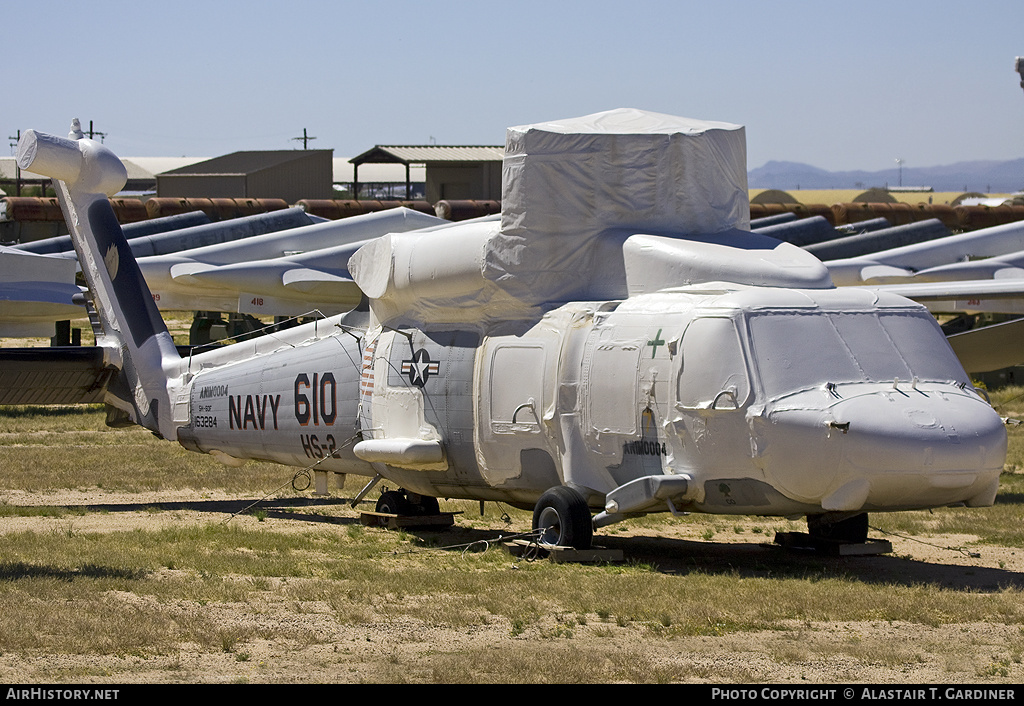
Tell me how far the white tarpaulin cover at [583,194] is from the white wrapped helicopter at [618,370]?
0.02 metres

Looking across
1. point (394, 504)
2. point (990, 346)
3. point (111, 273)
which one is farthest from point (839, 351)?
point (111, 273)

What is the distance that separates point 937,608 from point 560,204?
481 cm

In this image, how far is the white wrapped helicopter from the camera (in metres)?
9.81

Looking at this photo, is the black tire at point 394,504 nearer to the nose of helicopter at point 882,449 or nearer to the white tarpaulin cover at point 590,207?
the white tarpaulin cover at point 590,207

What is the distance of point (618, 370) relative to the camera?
35.4ft

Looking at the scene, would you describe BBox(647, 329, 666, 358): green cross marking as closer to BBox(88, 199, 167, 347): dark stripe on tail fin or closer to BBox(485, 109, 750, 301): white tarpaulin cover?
BBox(485, 109, 750, 301): white tarpaulin cover

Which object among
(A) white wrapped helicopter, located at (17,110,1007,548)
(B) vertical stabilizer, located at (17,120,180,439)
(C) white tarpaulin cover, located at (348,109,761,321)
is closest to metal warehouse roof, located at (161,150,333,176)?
(B) vertical stabilizer, located at (17,120,180,439)

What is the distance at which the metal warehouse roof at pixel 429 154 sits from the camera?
67.5 m

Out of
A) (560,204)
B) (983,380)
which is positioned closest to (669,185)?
(560,204)

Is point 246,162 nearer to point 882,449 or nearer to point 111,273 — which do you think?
point 111,273

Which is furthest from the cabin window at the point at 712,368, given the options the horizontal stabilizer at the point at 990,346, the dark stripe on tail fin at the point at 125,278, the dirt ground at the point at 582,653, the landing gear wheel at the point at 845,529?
the dark stripe on tail fin at the point at 125,278

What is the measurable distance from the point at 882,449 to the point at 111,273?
10814 millimetres

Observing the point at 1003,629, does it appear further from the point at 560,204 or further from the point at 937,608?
the point at 560,204

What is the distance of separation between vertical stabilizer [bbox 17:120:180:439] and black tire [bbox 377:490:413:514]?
3.15m
